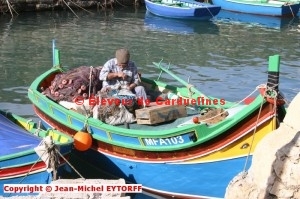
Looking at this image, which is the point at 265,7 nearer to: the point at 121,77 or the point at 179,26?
the point at 179,26

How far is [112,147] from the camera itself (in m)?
8.69

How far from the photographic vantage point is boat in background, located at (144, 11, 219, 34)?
79.3 feet

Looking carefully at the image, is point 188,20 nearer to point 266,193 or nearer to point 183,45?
point 183,45

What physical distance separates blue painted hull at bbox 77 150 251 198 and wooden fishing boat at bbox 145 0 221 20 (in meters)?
18.1

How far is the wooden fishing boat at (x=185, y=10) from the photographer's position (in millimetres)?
26172

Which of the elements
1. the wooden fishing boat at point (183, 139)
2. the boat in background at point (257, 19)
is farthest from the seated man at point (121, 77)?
the boat in background at point (257, 19)

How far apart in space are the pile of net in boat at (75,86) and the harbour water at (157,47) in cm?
290

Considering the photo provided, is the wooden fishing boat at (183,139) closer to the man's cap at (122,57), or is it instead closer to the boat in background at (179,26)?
the man's cap at (122,57)

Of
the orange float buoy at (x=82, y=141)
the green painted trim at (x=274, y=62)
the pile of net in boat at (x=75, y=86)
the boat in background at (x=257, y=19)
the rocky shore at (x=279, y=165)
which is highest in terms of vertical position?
the green painted trim at (x=274, y=62)

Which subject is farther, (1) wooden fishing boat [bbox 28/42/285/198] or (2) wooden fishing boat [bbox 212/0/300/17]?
(2) wooden fishing boat [bbox 212/0/300/17]

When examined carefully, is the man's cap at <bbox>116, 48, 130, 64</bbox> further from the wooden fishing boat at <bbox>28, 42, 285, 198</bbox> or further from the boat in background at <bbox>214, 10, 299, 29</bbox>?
the boat in background at <bbox>214, 10, 299, 29</bbox>

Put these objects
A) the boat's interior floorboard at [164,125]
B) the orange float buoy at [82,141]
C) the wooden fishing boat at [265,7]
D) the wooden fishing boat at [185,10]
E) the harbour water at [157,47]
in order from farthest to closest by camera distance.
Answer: the wooden fishing boat at [265,7]
the wooden fishing boat at [185,10]
the harbour water at [157,47]
the boat's interior floorboard at [164,125]
the orange float buoy at [82,141]

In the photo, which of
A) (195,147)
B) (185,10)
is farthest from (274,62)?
(185,10)

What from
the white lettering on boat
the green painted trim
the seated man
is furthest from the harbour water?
the green painted trim
